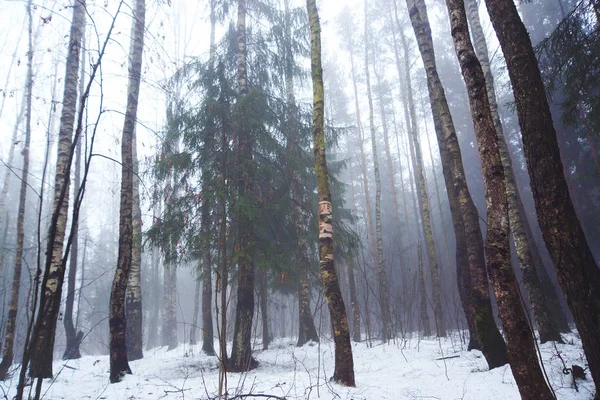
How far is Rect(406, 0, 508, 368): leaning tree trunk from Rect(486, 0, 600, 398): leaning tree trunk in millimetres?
1907

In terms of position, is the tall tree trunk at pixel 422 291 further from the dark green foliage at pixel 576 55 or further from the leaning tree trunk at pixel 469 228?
the dark green foliage at pixel 576 55

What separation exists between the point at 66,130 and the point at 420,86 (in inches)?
776

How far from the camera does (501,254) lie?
2.89 m

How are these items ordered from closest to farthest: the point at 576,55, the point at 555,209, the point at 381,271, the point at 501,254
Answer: the point at 501,254, the point at 555,209, the point at 576,55, the point at 381,271

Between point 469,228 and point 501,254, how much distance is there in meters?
2.81

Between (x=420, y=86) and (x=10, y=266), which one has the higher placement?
(x=420, y=86)

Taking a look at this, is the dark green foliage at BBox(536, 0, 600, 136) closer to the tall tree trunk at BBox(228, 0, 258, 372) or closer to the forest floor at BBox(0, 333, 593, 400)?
the forest floor at BBox(0, 333, 593, 400)

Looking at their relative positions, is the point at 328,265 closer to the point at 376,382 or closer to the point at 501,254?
the point at 376,382

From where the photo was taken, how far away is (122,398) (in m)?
4.66

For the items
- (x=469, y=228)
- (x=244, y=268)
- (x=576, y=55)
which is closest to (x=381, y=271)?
(x=244, y=268)

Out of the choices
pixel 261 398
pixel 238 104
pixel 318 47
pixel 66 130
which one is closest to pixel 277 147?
pixel 238 104

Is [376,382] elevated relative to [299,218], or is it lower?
lower

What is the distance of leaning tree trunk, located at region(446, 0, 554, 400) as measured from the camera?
268cm

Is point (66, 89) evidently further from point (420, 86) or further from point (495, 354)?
point (420, 86)
